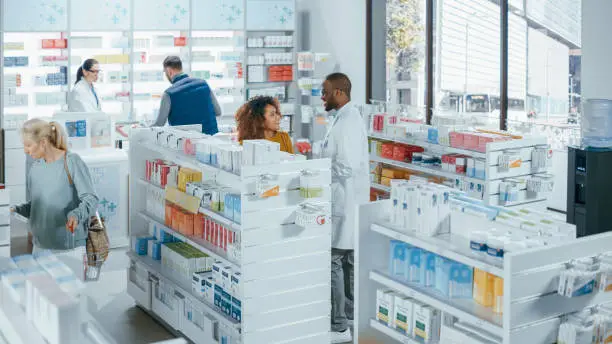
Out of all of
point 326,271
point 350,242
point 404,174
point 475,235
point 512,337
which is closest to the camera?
point 512,337

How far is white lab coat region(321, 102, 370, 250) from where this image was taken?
627 cm

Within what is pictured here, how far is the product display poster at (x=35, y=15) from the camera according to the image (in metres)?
10.4

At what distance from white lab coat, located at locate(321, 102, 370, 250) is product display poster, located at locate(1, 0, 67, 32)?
5654 millimetres

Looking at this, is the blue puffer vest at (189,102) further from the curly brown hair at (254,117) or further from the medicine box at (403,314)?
the medicine box at (403,314)

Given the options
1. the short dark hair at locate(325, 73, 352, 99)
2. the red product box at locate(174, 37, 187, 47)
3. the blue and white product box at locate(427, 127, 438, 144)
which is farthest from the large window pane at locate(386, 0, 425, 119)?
the short dark hair at locate(325, 73, 352, 99)

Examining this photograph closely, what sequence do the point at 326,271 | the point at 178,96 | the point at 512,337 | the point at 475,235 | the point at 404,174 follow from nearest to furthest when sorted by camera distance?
the point at 512,337
the point at 475,235
the point at 326,271
the point at 178,96
the point at 404,174

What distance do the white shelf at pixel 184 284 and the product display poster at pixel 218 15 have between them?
5456 mm

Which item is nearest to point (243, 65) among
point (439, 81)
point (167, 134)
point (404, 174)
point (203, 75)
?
point (203, 75)

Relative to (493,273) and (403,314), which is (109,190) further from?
(493,273)

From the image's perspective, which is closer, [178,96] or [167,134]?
[167,134]

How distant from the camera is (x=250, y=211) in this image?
5.35 m

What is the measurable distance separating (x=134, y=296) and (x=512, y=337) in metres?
3.98

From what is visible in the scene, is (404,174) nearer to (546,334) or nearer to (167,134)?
(167,134)

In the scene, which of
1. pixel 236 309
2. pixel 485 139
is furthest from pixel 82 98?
pixel 236 309
